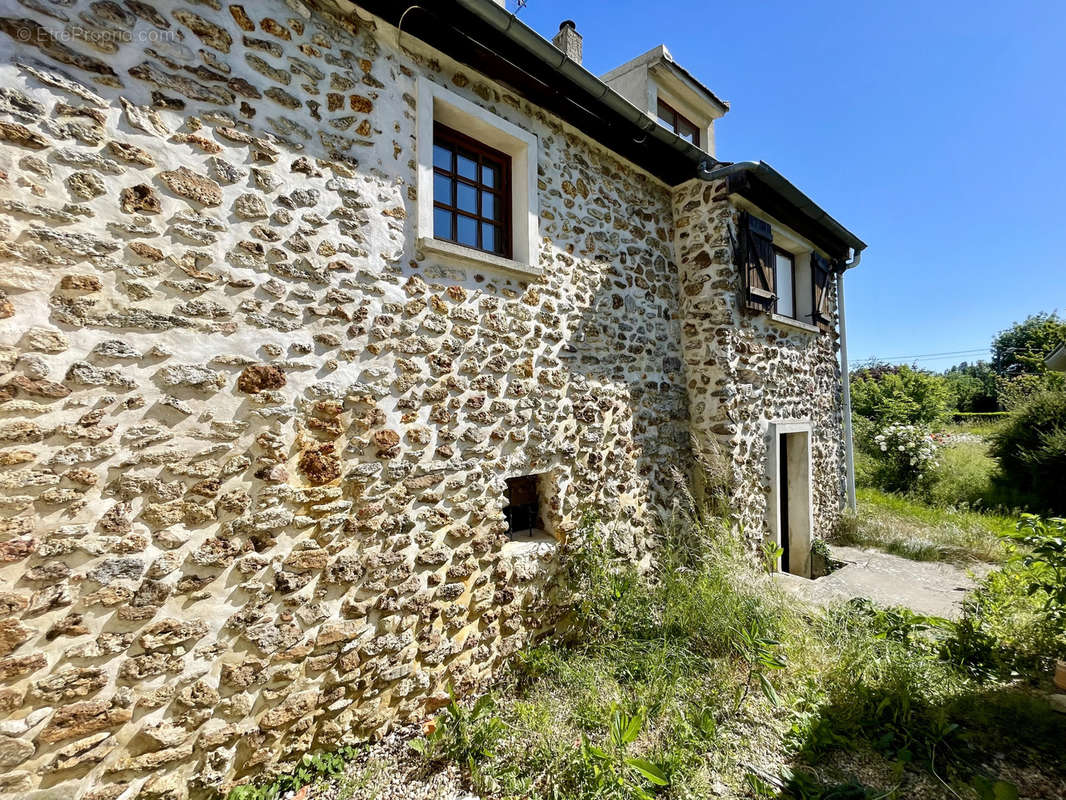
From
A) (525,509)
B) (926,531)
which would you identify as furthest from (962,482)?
(525,509)

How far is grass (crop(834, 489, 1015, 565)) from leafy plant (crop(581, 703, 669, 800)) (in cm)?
635

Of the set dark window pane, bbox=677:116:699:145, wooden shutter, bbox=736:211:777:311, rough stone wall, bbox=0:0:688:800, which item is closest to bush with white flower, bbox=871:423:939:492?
wooden shutter, bbox=736:211:777:311

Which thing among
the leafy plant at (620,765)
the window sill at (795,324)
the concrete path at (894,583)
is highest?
the window sill at (795,324)

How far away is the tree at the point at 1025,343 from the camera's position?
18.7 metres

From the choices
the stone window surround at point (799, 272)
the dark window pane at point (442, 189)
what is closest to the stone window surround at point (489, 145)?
the dark window pane at point (442, 189)

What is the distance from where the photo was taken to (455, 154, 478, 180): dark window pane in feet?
11.9

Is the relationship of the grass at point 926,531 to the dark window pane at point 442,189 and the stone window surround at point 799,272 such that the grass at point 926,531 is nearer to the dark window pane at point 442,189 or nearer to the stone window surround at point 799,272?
the stone window surround at point 799,272

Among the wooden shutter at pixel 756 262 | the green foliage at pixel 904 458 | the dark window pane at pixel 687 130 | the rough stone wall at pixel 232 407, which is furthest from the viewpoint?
the green foliage at pixel 904 458

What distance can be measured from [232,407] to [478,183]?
259cm

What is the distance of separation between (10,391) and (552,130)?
4.15 m

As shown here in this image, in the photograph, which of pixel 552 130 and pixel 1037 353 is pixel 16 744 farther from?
pixel 1037 353

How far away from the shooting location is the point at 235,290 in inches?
96.9

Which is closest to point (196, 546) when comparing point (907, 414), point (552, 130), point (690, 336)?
point (552, 130)

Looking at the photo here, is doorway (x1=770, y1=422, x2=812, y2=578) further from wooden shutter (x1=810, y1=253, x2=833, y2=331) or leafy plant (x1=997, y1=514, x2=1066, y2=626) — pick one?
leafy plant (x1=997, y1=514, x2=1066, y2=626)
